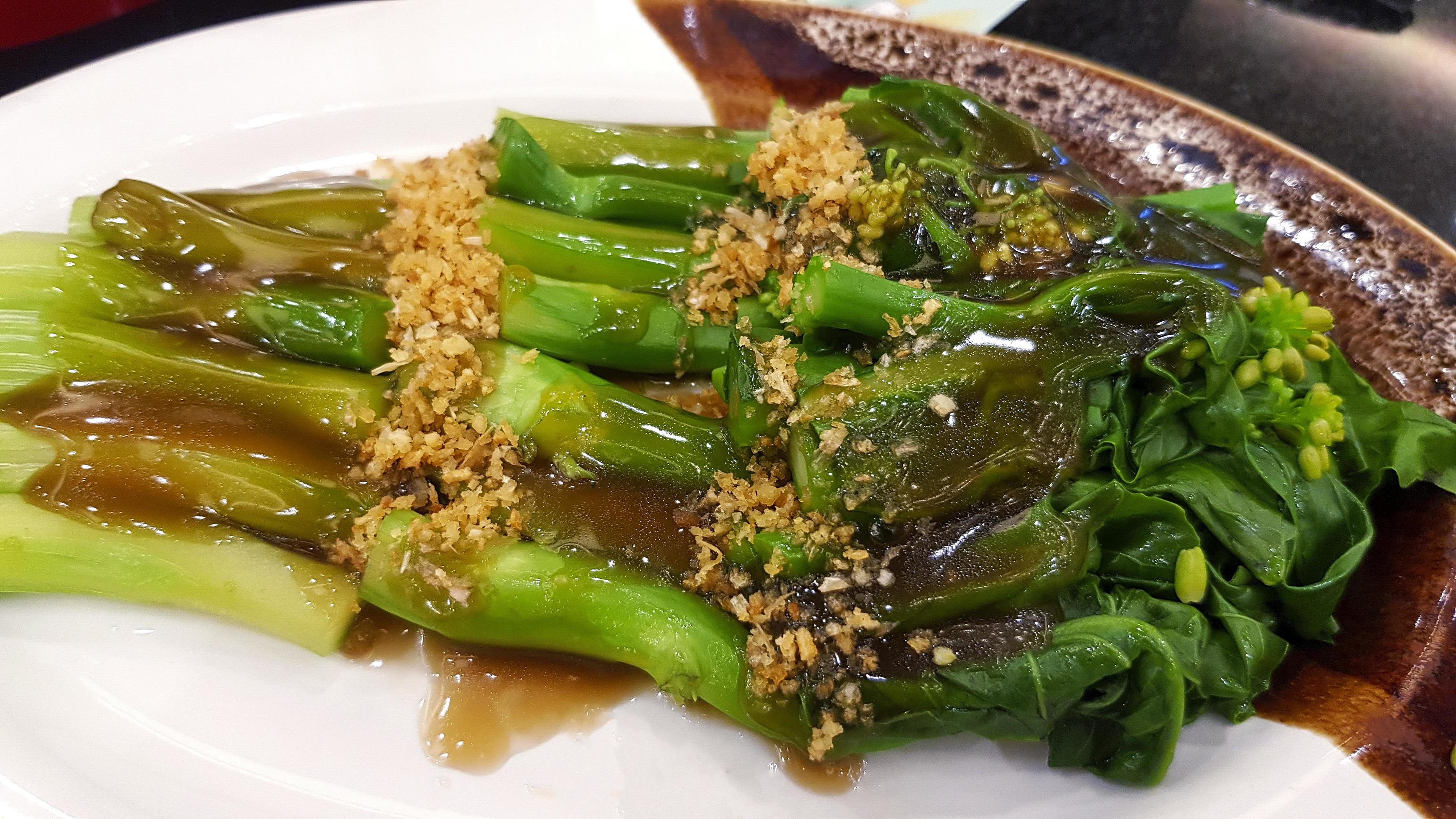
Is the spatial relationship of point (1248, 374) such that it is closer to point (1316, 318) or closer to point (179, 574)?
point (1316, 318)

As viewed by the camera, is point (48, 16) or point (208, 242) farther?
point (48, 16)

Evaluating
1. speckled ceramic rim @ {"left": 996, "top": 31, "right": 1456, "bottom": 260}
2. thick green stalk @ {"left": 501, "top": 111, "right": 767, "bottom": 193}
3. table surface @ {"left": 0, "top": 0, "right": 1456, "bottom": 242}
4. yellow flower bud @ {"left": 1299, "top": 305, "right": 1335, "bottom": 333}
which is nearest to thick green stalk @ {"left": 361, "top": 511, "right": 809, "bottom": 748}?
thick green stalk @ {"left": 501, "top": 111, "right": 767, "bottom": 193}

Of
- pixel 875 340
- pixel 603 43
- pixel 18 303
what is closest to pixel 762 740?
pixel 875 340

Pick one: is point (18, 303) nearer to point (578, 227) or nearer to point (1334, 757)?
point (578, 227)

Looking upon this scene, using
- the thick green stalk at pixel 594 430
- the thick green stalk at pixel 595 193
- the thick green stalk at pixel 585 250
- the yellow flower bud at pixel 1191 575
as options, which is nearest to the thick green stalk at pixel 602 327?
the thick green stalk at pixel 585 250

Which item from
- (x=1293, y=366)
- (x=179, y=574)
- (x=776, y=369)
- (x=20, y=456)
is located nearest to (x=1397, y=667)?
(x=1293, y=366)

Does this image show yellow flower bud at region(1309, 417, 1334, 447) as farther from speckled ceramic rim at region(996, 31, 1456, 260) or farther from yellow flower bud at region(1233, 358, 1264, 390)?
speckled ceramic rim at region(996, 31, 1456, 260)

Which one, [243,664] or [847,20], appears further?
[847,20]
